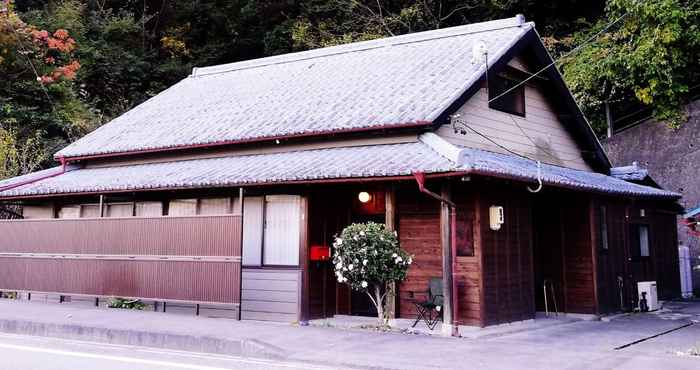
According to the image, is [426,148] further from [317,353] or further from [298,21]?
[298,21]

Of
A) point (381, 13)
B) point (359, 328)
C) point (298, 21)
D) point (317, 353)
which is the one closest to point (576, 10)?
point (381, 13)

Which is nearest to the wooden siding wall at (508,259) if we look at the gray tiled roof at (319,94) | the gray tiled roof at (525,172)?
the gray tiled roof at (525,172)

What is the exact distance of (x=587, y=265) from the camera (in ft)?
46.2

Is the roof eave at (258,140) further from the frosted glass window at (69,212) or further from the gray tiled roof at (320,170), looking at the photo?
the frosted glass window at (69,212)

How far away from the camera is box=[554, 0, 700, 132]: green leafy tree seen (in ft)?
66.5

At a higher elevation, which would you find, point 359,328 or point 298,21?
point 298,21

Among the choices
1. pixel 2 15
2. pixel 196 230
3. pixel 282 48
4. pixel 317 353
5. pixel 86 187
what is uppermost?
pixel 282 48

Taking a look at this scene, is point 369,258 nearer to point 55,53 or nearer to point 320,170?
point 320,170

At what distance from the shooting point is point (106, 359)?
8148 millimetres

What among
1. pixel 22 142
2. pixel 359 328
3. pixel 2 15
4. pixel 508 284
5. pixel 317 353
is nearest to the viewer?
pixel 317 353

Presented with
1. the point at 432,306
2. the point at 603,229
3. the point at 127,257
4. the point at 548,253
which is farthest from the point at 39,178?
the point at 603,229

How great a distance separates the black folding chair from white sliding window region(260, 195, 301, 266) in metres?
2.56

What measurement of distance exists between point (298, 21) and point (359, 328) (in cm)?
2132

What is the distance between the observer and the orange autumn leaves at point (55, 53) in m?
22.3
